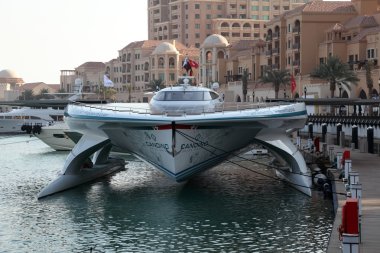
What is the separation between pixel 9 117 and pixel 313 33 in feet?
131

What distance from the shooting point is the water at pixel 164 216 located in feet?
73.1

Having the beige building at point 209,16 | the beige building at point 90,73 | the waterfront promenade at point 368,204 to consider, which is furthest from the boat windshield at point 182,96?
the beige building at point 90,73

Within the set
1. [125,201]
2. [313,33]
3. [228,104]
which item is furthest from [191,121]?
[313,33]

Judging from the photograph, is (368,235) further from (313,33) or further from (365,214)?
(313,33)

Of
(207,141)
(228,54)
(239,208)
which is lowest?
(239,208)

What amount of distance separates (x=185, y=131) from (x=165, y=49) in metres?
125

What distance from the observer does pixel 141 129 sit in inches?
1197

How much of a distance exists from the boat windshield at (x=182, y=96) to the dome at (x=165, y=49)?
119 meters

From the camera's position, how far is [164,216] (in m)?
26.9

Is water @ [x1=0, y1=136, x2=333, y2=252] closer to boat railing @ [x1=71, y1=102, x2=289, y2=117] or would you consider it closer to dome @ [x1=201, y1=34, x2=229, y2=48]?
boat railing @ [x1=71, y1=102, x2=289, y2=117]

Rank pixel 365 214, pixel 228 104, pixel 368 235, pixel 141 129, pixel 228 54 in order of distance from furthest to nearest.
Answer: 1. pixel 228 54
2. pixel 228 104
3. pixel 141 129
4. pixel 365 214
5. pixel 368 235

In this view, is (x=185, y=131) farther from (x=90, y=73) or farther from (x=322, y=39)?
(x=90, y=73)

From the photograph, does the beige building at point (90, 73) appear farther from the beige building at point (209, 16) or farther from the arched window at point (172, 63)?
the arched window at point (172, 63)

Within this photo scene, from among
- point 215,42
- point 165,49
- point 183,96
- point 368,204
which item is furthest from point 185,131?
point 165,49
